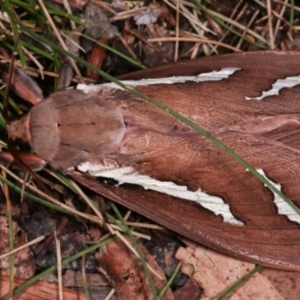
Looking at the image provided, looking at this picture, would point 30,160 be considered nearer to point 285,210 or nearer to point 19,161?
point 19,161

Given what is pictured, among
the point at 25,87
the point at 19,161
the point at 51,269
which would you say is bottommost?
the point at 51,269

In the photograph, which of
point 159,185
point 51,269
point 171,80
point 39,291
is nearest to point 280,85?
point 171,80

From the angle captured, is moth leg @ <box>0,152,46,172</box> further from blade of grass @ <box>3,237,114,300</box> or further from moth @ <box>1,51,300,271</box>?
blade of grass @ <box>3,237,114,300</box>

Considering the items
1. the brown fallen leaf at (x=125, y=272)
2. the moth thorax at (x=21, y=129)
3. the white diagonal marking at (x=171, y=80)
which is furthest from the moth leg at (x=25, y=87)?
the brown fallen leaf at (x=125, y=272)

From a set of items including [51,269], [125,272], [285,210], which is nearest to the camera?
[285,210]

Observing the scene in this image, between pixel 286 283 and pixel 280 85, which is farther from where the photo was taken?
pixel 286 283

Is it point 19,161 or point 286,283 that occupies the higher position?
point 19,161

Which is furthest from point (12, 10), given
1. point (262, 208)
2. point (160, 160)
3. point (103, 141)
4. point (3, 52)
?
point (262, 208)

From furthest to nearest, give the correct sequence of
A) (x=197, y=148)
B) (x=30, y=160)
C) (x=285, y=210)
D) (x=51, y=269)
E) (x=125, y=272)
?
(x=125, y=272) < (x=51, y=269) < (x=30, y=160) < (x=285, y=210) < (x=197, y=148)
